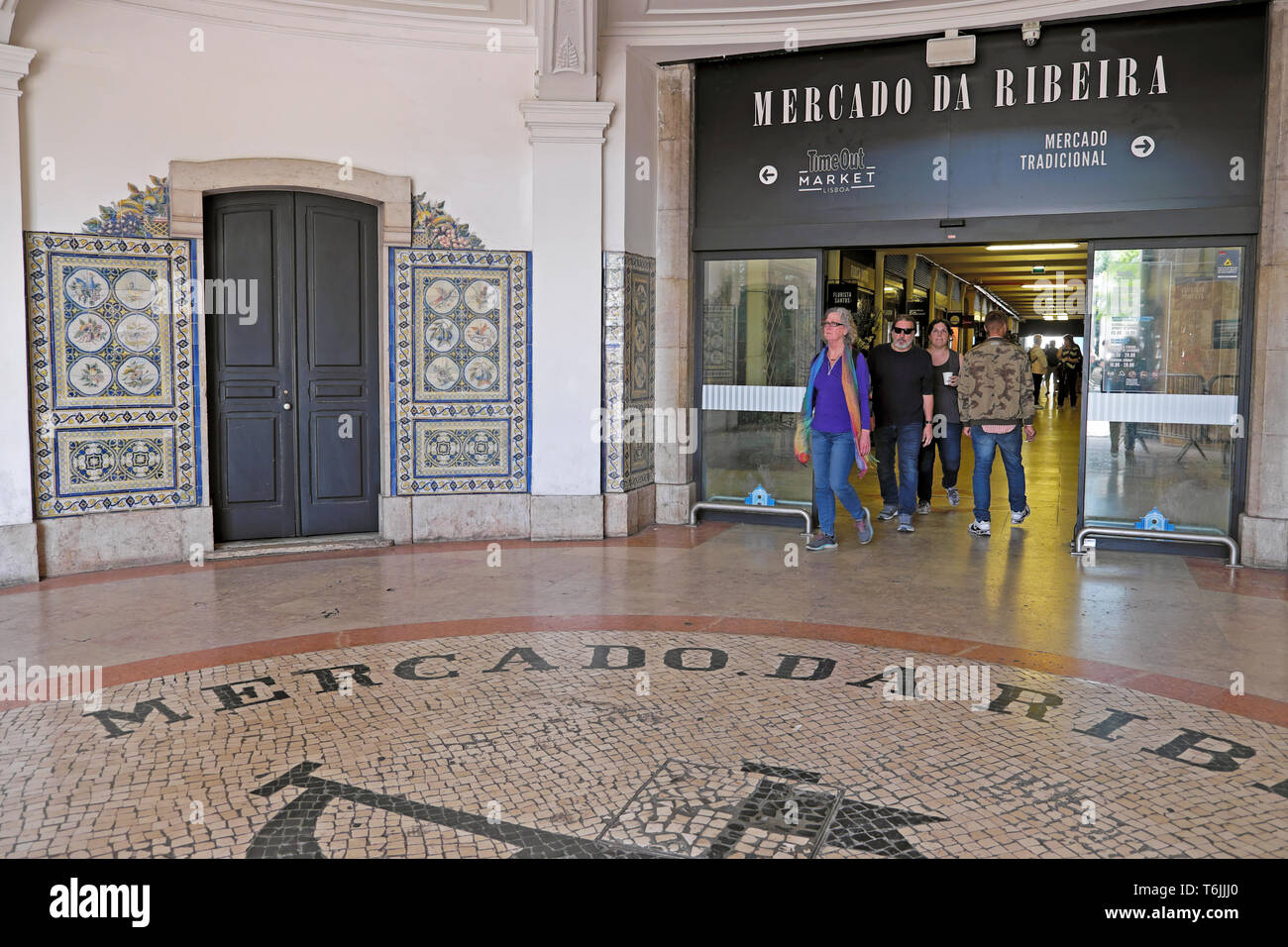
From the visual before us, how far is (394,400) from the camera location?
24.2 feet

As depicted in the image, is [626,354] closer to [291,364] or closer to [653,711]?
[291,364]

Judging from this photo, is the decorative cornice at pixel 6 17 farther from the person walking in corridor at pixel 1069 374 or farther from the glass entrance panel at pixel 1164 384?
the person walking in corridor at pixel 1069 374

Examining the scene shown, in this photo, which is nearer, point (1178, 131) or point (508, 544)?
point (1178, 131)

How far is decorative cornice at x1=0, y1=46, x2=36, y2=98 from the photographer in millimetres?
5863

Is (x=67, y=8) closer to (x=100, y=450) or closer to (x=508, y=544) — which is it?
(x=100, y=450)

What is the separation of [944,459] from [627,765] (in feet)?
21.6

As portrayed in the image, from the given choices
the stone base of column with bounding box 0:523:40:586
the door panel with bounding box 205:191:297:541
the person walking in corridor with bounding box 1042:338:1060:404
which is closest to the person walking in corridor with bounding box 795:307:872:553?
the door panel with bounding box 205:191:297:541

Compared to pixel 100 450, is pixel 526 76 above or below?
above

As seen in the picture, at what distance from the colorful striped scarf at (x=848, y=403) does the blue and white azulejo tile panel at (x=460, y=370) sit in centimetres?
204

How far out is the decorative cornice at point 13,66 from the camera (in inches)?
231

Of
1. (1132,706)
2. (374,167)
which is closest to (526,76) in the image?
(374,167)
